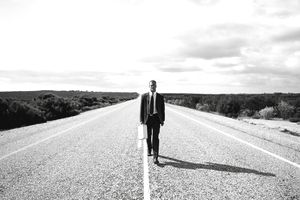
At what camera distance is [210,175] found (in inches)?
223

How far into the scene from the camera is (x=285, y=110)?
26.9m

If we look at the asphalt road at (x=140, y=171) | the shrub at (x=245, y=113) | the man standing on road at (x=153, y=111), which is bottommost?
the shrub at (x=245, y=113)

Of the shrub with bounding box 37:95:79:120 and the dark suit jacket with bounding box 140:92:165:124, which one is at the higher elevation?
the dark suit jacket with bounding box 140:92:165:124

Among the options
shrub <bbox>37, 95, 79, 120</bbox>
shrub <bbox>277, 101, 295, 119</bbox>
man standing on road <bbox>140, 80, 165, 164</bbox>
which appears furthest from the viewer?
shrub <bbox>277, 101, 295, 119</bbox>

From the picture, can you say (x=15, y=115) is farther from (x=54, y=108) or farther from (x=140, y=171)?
(x=140, y=171)

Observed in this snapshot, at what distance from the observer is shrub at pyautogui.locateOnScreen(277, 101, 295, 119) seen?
86.6ft

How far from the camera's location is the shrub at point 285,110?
26.4 meters

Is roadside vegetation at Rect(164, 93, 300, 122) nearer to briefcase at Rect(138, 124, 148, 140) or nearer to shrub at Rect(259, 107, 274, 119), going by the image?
shrub at Rect(259, 107, 274, 119)

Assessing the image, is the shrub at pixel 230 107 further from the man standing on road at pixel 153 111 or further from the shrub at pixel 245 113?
the man standing on road at pixel 153 111

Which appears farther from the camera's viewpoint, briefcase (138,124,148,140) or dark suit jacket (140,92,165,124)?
briefcase (138,124,148,140)

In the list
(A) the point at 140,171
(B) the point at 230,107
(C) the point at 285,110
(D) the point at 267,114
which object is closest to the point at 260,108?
(B) the point at 230,107

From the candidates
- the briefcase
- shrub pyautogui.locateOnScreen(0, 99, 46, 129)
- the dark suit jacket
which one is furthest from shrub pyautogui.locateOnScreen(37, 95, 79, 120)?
the dark suit jacket

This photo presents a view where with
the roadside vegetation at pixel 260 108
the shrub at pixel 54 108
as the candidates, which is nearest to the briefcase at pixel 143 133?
the shrub at pixel 54 108

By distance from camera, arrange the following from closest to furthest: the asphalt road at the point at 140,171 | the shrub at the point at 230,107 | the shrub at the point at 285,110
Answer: the asphalt road at the point at 140,171
the shrub at the point at 285,110
the shrub at the point at 230,107
